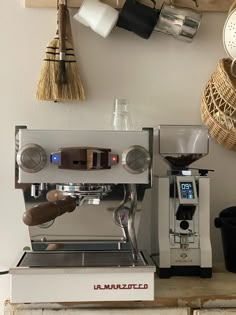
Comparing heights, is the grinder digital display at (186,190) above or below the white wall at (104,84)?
below

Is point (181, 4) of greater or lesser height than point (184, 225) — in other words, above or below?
above

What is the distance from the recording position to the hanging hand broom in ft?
4.49

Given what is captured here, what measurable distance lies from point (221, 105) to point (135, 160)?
0.45 meters

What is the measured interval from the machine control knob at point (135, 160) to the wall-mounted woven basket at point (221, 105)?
42 cm

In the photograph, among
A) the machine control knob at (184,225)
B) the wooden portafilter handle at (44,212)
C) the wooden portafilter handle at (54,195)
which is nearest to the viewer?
the wooden portafilter handle at (44,212)

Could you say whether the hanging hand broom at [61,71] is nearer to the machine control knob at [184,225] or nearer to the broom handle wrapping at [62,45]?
the broom handle wrapping at [62,45]

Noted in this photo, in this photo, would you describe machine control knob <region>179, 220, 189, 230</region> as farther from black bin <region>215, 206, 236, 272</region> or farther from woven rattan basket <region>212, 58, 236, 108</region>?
woven rattan basket <region>212, 58, 236, 108</region>

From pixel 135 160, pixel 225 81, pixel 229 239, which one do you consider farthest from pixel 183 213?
pixel 225 81

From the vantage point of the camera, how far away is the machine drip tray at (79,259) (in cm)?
104

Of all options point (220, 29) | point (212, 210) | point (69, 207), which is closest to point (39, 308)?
point (69, 207)

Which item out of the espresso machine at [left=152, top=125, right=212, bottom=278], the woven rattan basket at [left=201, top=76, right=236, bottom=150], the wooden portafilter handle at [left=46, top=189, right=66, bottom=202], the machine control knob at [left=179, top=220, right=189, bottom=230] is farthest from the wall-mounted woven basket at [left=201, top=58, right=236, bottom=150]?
the wooden portafilter handle at [left=46, top=189, right=66, bottom=202]

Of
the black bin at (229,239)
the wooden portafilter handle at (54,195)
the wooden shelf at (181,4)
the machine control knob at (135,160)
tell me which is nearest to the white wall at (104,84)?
the wooden shelf at (181,4)

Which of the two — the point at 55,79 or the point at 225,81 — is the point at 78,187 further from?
the point at 225,81

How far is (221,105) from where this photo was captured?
1360mm
